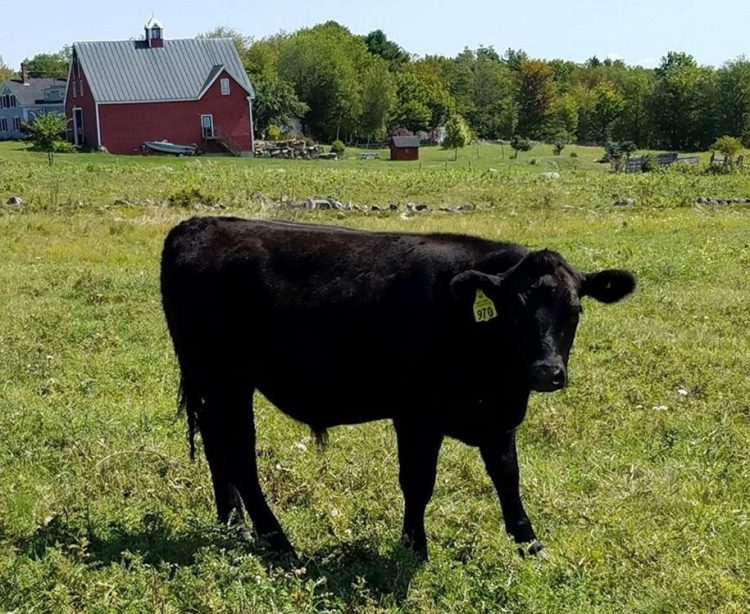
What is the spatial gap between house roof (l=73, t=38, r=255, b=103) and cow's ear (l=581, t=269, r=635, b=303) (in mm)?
63494

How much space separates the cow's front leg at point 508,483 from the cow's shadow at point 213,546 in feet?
2.43

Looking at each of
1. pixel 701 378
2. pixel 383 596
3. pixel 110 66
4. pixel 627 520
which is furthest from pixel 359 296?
pixel 110 66

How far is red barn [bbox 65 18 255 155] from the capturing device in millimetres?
65438

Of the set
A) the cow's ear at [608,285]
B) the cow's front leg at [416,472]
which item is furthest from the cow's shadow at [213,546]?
the cow's ear at [608,285]

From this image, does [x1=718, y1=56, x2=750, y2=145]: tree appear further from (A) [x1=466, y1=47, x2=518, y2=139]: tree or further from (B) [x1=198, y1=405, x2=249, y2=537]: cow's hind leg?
(B) [x1=198, y1=405, x2=249, y2=537]: cow's hind leg

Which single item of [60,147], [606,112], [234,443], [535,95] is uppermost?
[535,95]

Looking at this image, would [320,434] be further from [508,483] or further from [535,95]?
[535,95]

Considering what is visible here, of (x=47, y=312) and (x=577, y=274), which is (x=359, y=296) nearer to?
(x=577, y=274)

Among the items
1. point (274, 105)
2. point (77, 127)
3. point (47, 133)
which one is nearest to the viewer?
point (47, 133)

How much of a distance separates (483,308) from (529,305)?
26 cm

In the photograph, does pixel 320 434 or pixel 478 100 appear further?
pixel 478 100

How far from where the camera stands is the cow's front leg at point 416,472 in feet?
18.9

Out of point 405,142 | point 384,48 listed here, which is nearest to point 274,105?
point 405,142

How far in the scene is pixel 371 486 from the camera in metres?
6.99
